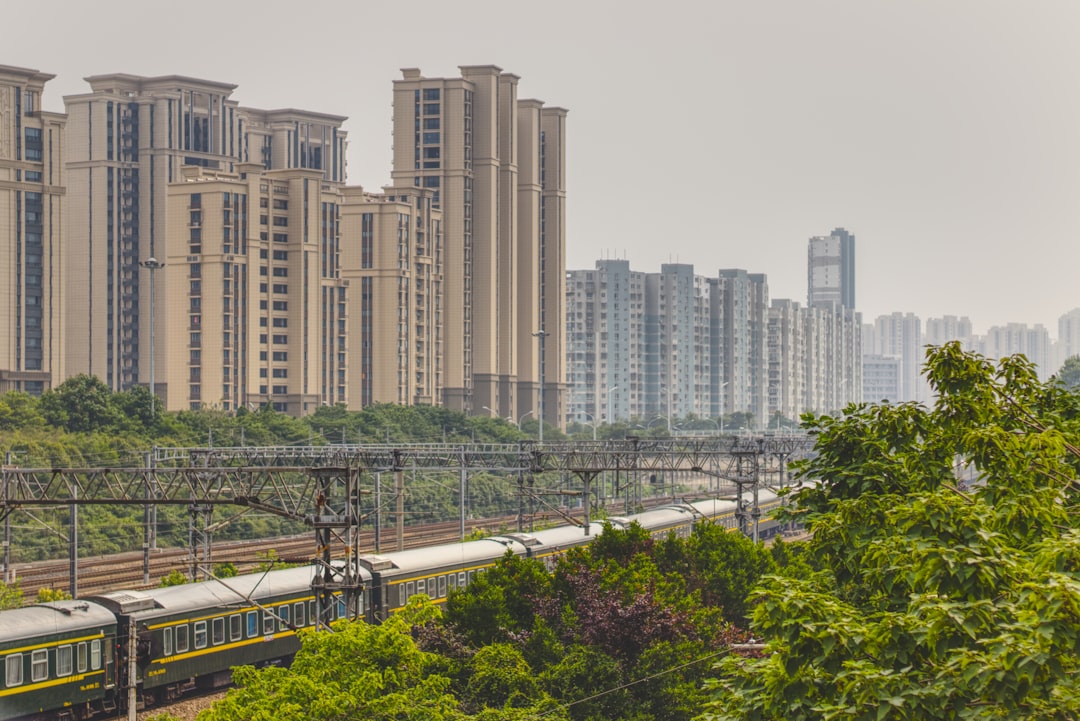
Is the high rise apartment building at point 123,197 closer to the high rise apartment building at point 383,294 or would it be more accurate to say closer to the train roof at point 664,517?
the high rise apartment building at point 383,294

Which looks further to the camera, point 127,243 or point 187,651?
point 127,243

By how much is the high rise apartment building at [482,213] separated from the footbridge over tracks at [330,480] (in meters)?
31.3

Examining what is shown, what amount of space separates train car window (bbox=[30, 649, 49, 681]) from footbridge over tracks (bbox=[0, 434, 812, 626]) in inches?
114

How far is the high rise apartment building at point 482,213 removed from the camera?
4579 inches

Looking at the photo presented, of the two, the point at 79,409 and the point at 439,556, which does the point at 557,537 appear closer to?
the point at 439,556

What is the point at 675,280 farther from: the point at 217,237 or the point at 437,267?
the point at 217,237

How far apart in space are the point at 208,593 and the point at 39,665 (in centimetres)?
495

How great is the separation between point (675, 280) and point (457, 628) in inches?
6200

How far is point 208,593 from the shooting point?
3198 cm

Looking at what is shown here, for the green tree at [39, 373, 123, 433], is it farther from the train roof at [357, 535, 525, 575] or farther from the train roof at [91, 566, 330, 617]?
the train roof at [91, 566, 330, 617]

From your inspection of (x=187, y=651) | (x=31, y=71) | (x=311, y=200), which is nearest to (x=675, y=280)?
(x=311, y=200)

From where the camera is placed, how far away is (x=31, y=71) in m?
95.2

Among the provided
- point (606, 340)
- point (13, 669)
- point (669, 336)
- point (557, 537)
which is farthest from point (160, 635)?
point (669, 336)

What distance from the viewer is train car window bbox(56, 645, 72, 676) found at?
28031mm
